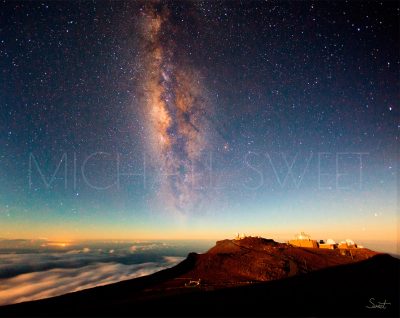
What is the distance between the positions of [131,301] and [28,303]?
4.82 m

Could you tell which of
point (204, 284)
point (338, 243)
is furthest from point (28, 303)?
point (338, 243)

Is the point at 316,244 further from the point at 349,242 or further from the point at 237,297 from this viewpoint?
the point at 237,297

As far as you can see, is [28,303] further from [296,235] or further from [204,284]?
[296,235]

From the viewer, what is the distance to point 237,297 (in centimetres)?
Answer: 1178

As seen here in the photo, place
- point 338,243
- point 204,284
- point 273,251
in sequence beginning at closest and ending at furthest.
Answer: point 204,284, point 273,251, point 338,243

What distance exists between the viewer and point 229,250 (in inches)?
851
